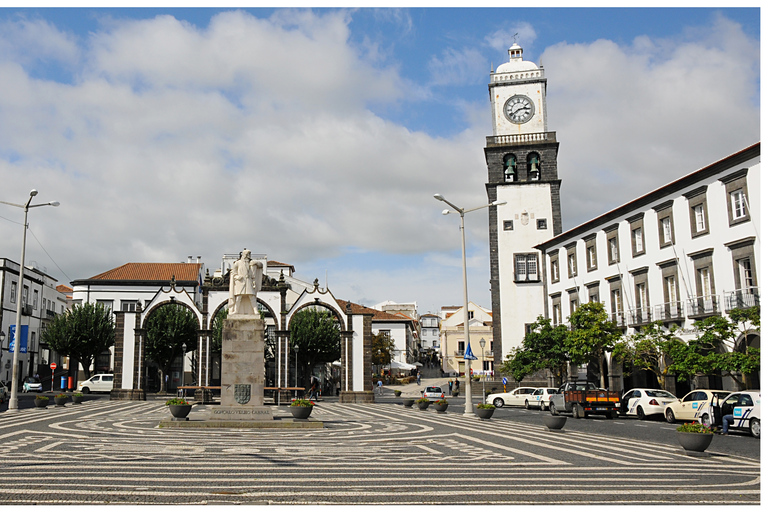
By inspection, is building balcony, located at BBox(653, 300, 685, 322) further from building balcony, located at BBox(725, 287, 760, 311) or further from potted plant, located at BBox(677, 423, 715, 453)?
potted plant, located at BBox(677, 423, 715, 453)

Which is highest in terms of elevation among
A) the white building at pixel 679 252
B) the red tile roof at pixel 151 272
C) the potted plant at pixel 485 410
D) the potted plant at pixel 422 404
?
the red tile roof at pixel 151 272

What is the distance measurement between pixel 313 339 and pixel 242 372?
36819 millimetres

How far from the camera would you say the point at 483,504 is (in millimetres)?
8984

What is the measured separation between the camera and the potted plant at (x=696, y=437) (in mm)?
14703

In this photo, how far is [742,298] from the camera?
103 feet

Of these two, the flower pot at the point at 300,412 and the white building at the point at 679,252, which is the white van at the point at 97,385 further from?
the white building at the point at 679,252

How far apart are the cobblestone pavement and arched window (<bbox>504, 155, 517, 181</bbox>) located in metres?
41.2

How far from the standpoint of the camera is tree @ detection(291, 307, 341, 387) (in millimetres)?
58812

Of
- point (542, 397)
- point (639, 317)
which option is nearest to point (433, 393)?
point (542, 397)

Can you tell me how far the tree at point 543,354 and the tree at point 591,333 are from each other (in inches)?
119

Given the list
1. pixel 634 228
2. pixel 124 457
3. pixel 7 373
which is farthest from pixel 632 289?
pixel 7 373

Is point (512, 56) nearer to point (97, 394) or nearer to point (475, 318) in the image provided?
point (97, 394)

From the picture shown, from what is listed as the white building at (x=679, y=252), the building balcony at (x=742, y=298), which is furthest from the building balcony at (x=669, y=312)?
the building balcony at (x=742, y=298)

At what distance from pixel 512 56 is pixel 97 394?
47.0m
